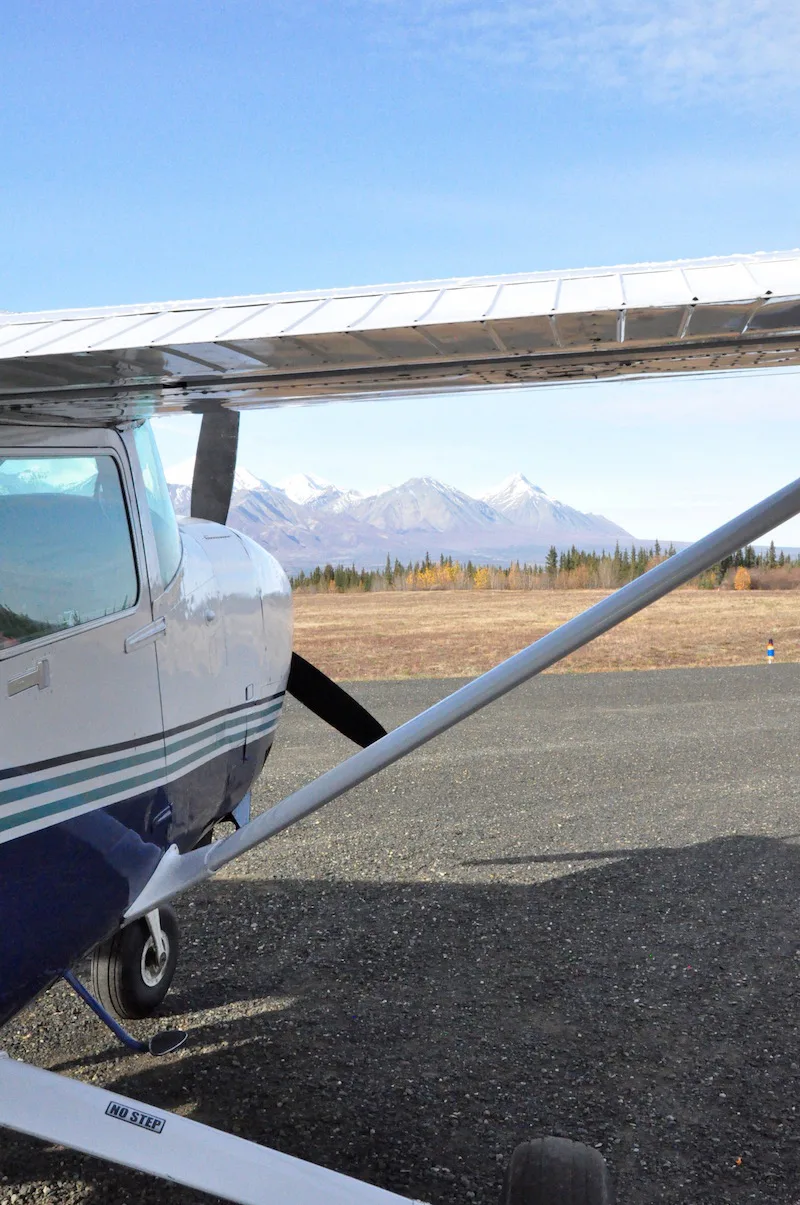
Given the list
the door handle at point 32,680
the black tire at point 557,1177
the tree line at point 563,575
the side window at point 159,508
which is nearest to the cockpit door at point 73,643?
the door handle at point 32,680

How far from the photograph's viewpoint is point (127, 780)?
2834 mm

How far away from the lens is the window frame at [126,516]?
7.87ft

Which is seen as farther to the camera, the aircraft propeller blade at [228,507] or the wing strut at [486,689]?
the aircraft propeller blade at [228,507]

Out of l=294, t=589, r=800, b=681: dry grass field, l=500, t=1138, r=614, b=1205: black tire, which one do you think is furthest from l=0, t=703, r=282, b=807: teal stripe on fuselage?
l=294, t=589, r=800, b=681: dry grass field

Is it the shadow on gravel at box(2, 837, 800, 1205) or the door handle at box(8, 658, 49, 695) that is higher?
the door handle at box(8, 658, 49, 695)

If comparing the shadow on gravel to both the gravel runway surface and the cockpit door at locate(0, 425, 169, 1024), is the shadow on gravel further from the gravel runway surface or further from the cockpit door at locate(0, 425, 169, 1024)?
the cockpit door at locate(0, 425, 169, 1024)

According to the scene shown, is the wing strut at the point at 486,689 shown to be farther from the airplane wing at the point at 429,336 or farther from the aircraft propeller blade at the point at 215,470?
the aircraft propeller blade at the point at 215,470

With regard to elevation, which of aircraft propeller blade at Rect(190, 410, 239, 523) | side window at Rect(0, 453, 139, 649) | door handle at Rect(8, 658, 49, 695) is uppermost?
aircraft propeller blade at Rect(190, 410, 239, 523)

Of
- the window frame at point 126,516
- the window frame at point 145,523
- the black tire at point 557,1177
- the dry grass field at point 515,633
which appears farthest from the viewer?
the dry grass field at point 515,633

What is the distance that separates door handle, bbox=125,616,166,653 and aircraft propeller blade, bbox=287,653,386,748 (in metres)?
1.93

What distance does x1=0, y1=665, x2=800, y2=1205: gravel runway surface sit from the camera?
3.28 m

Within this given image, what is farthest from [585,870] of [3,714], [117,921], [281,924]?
[3,714]

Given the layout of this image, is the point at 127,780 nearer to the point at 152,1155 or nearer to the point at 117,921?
the point at 117,921

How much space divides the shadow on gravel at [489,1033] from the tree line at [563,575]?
32171 mm
